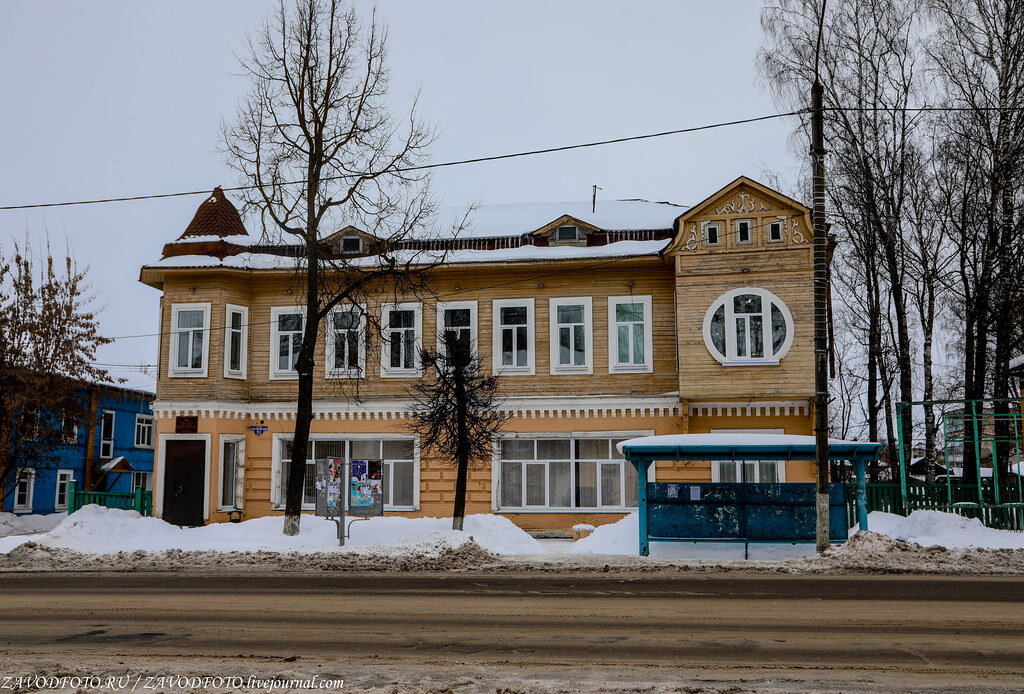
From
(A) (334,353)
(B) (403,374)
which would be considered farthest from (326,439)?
(B) (403,374)

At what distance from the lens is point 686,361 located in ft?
83.0

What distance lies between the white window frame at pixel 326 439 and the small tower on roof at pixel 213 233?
6.36 m

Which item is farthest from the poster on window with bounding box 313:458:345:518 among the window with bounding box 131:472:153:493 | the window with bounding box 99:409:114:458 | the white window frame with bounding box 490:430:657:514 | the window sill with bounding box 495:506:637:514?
the window with bounding box 131:472:153:493

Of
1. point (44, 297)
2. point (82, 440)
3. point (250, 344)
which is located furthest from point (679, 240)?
point (82, 440)

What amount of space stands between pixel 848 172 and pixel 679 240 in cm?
726

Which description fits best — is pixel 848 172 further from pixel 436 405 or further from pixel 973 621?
pixel 973 621

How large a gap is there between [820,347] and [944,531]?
18.7 feet

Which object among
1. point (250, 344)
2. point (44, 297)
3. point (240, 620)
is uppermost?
point (44, 297)

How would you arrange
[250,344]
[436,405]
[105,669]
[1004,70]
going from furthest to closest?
[250,344] < [1004,70] < [436,405] < [105,669]

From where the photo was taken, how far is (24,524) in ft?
102

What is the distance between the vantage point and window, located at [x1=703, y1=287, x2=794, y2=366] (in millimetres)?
25156

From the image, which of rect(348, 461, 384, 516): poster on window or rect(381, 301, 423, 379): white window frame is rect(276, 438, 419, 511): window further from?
rect(348, 461, 384, 516): poster on window

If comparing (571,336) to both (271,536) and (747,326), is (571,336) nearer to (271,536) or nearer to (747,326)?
(747,326)

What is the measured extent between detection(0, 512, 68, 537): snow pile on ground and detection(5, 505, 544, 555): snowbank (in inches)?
362
